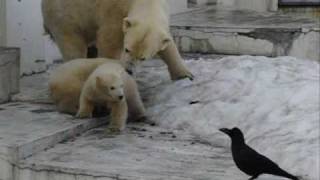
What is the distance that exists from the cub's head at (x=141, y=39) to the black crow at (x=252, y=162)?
4.54 ft

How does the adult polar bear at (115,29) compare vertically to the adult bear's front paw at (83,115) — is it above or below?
above

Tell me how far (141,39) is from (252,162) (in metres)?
1.64

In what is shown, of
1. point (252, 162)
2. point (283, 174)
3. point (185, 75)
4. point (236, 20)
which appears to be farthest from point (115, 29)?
point (236, 20)

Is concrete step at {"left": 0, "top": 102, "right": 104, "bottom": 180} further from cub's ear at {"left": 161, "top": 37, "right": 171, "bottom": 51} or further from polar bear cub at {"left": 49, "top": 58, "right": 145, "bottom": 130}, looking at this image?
cub's ear at {"left": 161, "top": 37, "right": 171, "bottom": 51}

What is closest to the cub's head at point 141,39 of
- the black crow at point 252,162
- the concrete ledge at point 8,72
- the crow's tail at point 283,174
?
the concrete ledge at point 8,72

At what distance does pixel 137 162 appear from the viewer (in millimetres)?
4023

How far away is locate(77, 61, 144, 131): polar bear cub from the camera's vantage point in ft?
15.1

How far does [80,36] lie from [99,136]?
143cm

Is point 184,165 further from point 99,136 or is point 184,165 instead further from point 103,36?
point 103,36

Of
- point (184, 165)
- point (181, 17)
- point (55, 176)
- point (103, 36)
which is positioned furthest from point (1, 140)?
point (181, 17)

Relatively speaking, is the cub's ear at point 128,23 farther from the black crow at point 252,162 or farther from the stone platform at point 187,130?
the black crow at point 252,162

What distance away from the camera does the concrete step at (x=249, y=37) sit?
781 centimetres

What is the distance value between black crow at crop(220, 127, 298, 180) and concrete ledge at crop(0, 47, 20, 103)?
2.39 m

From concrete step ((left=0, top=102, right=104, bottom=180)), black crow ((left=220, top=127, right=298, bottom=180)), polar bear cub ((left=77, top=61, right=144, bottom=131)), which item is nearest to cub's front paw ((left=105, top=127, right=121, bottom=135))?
polar bear cub ((left=77, top=61, right=144, bottom=131))
